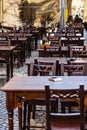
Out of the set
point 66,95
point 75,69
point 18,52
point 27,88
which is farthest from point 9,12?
point 66,95

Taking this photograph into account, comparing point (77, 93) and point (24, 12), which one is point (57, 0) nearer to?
point (24, 12)

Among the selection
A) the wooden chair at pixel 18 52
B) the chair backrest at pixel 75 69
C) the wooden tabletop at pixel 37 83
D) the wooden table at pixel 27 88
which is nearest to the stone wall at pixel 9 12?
the wooden chair at pixel 18 52

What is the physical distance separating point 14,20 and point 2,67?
40.2ft

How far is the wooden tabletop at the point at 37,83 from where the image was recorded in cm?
390

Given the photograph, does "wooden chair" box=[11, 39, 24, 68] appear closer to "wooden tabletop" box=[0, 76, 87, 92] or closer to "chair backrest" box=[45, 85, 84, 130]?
"wooden tabletop" box=[0, 76, 87, 92]

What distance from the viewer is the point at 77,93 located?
359cm

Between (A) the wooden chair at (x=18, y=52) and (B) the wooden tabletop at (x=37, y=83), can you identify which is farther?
(A) the wooden chair at (x=18, y=52)

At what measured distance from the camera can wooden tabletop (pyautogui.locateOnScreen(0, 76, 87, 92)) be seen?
12.8ft

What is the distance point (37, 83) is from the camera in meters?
4.20

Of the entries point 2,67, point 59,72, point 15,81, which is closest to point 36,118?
point 59,72

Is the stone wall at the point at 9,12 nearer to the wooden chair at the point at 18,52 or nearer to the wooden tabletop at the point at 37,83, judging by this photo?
the wooden chair at the point at 18,52

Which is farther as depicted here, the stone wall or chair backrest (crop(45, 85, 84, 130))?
the stone wall

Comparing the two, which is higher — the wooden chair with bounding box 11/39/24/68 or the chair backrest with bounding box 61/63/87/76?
the chair backrest with bounding box 61/63/87/76

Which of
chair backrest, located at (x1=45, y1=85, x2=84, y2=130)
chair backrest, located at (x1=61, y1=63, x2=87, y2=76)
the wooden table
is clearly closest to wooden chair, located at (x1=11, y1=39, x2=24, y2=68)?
chair backrest, located at (x1=61, y1=63, x2=87, y2=76)
